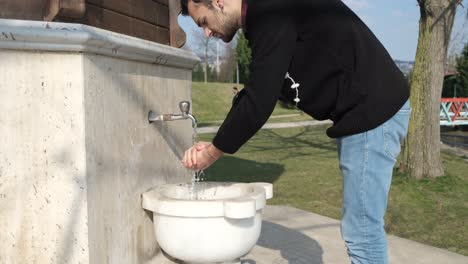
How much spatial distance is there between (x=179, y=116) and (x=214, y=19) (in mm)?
751

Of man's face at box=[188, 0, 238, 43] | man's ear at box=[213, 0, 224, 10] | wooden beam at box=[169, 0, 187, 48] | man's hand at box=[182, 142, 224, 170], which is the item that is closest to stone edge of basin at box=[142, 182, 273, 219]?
man's hand at box=[182, 142, 224, 170]

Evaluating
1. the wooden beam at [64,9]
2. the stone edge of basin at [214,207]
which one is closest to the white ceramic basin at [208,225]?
the stone edge of basin at [214,207]

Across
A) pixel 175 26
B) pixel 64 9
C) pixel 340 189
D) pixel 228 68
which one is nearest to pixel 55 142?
pixel 64 9

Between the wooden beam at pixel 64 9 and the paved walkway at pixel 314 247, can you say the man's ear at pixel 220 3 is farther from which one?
the paved walkway at pixel 314 247

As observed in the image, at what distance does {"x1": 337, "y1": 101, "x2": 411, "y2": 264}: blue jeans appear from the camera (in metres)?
1.88

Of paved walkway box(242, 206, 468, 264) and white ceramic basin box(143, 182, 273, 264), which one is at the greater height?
white ceramic basin box(143, 182, 273, 264)

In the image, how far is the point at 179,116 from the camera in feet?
8.38

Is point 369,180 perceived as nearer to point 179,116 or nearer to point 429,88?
point 179,116

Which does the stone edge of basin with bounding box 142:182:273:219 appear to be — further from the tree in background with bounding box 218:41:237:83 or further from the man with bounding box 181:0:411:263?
the tree in background with bounding box 218:41:237:83

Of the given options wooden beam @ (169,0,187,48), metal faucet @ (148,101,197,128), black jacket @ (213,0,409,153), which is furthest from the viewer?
wooden beam @ (169,0,187,48)

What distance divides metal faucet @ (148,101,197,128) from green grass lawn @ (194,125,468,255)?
2.45 metres

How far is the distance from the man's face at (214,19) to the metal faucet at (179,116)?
61cm

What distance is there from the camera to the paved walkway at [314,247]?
341cm

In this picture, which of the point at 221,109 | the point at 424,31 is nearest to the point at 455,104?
the point at 424,31
